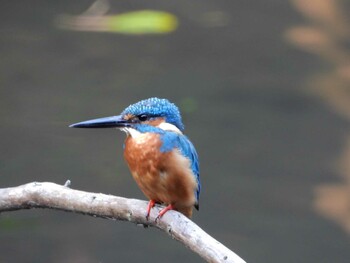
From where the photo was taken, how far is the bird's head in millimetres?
2488

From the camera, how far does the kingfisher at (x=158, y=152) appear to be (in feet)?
8.06

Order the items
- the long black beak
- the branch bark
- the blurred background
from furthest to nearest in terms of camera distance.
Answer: the blurred background, the long black beak, the branch bark

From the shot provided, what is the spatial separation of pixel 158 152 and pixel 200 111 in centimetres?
235

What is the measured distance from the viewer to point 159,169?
2.46 metres

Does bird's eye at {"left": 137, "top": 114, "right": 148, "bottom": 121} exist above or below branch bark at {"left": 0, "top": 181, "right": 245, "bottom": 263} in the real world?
above

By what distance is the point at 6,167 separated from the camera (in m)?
4.54

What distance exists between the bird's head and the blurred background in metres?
1.81

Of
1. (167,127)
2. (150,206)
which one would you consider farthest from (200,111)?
(150,206)

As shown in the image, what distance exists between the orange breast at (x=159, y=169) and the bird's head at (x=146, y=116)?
43 mm

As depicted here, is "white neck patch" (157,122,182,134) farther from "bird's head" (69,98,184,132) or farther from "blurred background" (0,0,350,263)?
"blurred background" (0,0,350,263)

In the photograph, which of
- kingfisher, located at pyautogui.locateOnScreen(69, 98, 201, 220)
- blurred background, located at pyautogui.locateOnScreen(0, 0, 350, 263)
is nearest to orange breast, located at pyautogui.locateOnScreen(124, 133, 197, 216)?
kingfisher, located at pyautogui.locateOnScreen(69, 98, 201, 220)

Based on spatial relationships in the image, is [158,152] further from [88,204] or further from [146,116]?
[88,204]

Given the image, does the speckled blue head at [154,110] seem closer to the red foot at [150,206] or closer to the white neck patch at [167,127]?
the white neck patch at [167,127]

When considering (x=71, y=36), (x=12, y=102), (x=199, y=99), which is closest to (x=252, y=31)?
(x=199, y=99)
